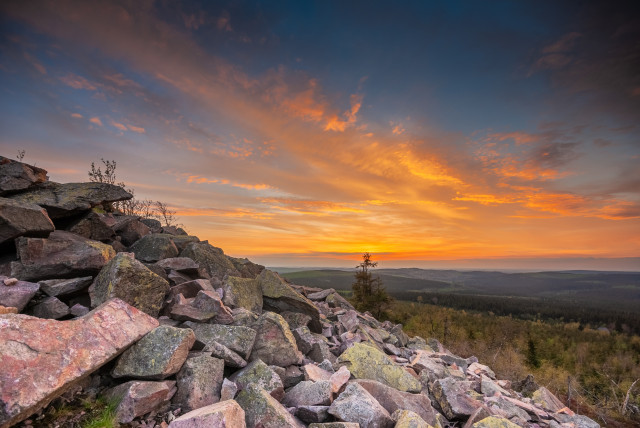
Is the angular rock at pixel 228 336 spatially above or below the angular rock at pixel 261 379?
above

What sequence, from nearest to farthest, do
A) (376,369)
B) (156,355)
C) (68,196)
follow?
(156,355)
(376,369)
(68,196)

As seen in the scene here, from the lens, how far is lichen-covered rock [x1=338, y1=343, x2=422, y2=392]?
9.12m

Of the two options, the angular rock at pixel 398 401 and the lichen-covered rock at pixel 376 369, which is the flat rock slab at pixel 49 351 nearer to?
the angular rock at pixel 398 401

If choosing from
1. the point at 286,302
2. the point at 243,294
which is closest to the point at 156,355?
the point at 243,294

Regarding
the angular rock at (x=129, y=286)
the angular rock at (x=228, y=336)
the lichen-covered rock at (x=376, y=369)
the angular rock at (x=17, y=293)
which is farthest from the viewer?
the lichen-covered rock at (x=376, y=369)

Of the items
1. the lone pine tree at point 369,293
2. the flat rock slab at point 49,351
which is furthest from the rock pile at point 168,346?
the lone pine tree at point 369,293

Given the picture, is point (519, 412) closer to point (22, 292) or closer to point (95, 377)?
point (95, 377)

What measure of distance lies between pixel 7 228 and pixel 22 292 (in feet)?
10.0

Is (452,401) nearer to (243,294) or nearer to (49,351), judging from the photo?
(243,294)

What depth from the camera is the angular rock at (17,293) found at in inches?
279

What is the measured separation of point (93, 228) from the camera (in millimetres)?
11914

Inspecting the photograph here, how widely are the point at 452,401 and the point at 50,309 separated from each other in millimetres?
10739

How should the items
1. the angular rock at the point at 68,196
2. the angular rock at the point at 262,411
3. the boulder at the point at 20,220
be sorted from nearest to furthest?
1. the angular rock at the point at 262,411
2. the boulder at the point at 20,220
3. the angular rock at the point at 68,196

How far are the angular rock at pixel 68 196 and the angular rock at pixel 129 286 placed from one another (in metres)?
4.66
